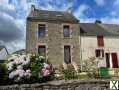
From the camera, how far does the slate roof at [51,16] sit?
1095 inches

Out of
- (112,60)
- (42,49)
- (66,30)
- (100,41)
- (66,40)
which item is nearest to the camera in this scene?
(42,49)

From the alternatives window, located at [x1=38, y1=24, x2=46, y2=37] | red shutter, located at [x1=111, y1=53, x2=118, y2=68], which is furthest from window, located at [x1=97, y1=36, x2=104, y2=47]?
window, located at [x1=38, y1=24, x2=46, y2=37]

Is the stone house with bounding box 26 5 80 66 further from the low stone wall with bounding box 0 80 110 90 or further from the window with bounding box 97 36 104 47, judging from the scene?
→ the low stone wall with bounding box 0 80 110 90

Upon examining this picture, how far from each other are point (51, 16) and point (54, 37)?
2.78 metres

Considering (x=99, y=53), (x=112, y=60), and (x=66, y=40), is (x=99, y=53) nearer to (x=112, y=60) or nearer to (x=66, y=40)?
(x=112, y=60)

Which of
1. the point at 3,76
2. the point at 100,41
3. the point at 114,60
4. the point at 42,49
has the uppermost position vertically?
the point at 100,41

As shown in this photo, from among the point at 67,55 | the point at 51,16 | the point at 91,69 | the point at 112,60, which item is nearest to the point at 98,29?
the point at 112,60

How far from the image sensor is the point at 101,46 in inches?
1168

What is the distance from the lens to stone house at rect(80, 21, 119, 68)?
2895 centimetres

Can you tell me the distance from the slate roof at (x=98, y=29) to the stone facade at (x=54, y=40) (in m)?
1.90

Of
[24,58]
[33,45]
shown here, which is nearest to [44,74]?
[24,58]

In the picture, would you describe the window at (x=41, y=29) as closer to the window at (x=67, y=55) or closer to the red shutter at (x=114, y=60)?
the window at (x=67, y=55)

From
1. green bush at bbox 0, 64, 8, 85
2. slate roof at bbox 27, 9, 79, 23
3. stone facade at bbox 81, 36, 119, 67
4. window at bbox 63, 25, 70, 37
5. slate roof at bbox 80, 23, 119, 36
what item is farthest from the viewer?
slate roof at bbox 80, 23, 119, 36

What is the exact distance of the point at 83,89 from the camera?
970cm
